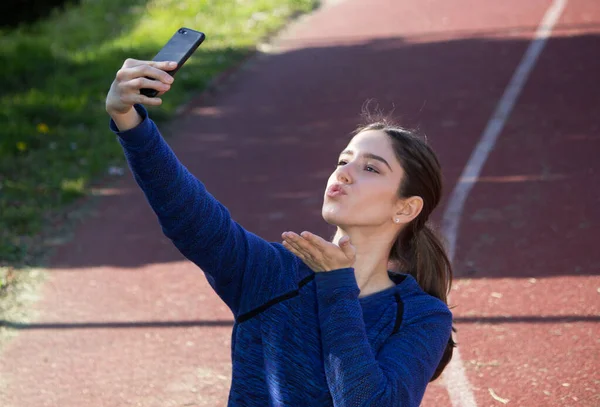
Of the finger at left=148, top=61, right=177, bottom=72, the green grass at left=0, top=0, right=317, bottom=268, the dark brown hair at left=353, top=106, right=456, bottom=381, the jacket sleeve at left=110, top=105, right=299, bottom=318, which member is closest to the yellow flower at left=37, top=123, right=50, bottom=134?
the green grass at left=0, top=0, right=317, bottom=268

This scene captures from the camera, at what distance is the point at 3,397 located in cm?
564

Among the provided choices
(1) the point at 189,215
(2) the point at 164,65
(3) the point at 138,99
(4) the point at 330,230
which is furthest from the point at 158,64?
(4) the point at 330,230

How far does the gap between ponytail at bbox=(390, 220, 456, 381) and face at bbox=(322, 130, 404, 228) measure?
12.7 inches

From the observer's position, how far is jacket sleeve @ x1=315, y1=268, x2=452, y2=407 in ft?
9.49

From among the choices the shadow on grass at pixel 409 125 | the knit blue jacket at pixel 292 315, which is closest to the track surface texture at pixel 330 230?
the shadow on grass at pixel 409 125

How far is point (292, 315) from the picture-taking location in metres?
3.18

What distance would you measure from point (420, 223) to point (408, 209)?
0.79ft

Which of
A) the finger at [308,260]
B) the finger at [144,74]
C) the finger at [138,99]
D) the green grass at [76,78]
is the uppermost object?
the finger at [144,74]

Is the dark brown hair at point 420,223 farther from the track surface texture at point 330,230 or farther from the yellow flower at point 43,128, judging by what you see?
the yellow flower at point 43,128

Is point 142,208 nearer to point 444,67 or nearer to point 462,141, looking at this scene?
point 462,141

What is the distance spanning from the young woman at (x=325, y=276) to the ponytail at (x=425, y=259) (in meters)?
0.02

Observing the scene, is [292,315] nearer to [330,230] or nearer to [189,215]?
[189,215]

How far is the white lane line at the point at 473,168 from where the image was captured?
5.45 meters

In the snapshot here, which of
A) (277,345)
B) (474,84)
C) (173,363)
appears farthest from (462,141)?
(277,345)
